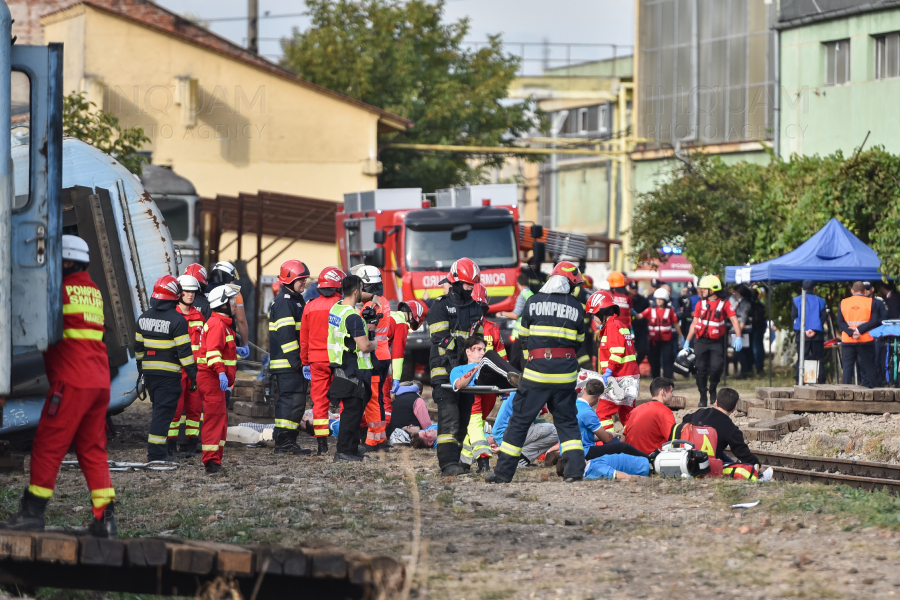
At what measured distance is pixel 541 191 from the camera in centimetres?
4991

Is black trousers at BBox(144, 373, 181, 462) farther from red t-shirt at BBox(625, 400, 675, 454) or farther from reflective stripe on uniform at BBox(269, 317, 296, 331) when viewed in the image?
red t-shirt at BBox(625, 400, 675, 454)

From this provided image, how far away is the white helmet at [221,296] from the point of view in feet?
33.1

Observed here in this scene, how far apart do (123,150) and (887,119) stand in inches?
687

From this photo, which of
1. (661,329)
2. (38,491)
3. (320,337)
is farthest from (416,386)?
(661,329)

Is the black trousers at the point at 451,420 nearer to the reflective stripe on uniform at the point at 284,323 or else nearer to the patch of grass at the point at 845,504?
the reflective stripe on uniform at the point at 284,323

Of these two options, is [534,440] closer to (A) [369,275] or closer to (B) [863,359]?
(A) [369,275]

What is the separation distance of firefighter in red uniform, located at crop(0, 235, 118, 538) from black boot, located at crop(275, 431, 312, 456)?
4536mm

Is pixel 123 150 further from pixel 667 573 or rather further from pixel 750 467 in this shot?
pixel 667 573

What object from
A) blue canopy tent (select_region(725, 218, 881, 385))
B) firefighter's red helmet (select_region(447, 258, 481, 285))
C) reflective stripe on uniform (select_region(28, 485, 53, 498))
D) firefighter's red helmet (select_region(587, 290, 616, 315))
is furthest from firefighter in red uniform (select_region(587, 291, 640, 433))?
reflective stripe on uniform (select_region(28, 485, 53, 498))

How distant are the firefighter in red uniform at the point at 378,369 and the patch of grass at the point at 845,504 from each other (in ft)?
13.6

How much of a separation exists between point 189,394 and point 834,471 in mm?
6130

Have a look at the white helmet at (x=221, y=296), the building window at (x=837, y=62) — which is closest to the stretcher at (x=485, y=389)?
→ the white helmet at (x=221, y=296)

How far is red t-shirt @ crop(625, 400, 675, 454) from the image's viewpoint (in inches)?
395

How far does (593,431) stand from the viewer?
399 inches
